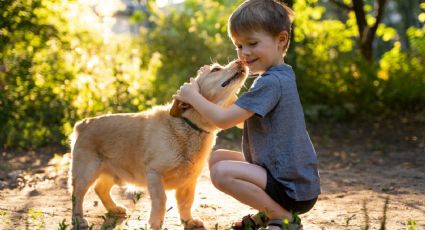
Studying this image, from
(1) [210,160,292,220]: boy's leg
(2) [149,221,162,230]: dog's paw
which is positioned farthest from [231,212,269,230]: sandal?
(2) [149,221,162,230]: dog's paw

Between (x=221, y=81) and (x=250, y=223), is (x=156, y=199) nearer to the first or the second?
(x=250, y=223)

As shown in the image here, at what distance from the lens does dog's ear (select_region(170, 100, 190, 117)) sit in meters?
3.78

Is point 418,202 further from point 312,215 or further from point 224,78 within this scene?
point 224,78

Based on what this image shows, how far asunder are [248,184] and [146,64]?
23.2ft

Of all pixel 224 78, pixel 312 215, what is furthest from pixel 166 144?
pixel 312 215

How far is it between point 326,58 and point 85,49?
406 centimetres

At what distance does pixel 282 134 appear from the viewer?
3.39 metres

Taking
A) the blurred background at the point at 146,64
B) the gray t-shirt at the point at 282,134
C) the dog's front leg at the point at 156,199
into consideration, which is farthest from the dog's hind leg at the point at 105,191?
the blurred background at the point at 146,64

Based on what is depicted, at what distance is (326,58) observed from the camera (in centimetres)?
958

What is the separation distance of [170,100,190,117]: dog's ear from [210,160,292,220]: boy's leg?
1.79 ft

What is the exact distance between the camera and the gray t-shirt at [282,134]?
334 centimetres

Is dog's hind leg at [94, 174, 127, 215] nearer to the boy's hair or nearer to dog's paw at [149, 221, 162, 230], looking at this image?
dog's paw at [149, 221, 162, 230]

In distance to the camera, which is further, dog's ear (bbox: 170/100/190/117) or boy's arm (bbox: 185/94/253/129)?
dog's ear (bbox: 170/100/190/117)

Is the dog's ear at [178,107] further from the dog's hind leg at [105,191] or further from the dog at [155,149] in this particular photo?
the dog's hind leg at [105,191]
